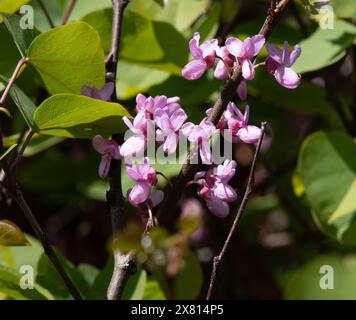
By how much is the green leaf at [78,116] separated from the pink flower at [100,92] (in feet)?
0.12

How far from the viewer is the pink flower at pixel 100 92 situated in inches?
44.5

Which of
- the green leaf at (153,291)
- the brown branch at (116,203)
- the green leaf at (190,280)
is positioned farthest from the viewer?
the green leaf at (190,280)

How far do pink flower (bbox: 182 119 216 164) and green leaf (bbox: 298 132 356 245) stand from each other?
1.73 ft

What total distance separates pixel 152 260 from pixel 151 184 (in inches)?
9.3

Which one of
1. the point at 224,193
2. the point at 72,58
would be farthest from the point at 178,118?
the point at 72,58

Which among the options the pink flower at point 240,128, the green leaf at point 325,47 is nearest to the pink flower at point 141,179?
the pink flower at point 240,128

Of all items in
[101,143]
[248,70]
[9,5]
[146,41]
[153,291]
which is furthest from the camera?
[146,41]

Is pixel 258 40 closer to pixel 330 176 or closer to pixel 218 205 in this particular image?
pixel 218 205

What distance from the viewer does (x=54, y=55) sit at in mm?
1147

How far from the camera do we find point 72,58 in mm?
1159

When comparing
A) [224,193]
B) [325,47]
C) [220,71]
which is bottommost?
→ [325,47]

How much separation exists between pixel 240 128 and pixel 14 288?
1.48 feet

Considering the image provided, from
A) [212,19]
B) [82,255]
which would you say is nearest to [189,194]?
[82,255]

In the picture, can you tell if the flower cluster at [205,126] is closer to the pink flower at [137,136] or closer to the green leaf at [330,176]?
the pink flower at [137,136]
